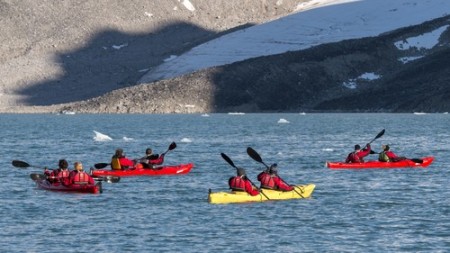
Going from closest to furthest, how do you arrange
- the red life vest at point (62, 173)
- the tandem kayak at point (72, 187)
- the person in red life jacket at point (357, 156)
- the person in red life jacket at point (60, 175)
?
the tandem kayak at point (72, 187) → the person in red life jacket at point (60, 175) → the red life vest at point (62, 173) → the person in red life jacket at point (357, 156)

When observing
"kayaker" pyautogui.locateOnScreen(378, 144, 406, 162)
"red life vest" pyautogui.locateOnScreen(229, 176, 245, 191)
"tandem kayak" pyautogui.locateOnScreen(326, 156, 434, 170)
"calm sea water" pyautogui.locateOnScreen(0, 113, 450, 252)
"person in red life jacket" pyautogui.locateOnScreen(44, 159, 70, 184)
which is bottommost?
"calm sea water" pyautogui.locateOnScreen(0, 113, 450, 252)

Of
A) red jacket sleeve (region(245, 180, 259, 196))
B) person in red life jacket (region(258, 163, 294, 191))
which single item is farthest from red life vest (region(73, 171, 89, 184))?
person in red life jacket (region(258, 163, 294, 191))

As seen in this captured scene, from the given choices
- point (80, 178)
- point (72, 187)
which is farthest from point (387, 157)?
point (72, 187)

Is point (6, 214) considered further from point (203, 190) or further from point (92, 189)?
point (203, 190)

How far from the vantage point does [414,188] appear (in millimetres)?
65500

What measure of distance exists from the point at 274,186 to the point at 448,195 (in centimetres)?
886

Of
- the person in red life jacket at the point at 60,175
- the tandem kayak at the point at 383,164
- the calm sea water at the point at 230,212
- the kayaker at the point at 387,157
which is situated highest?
the kayaker at the point at 387,157

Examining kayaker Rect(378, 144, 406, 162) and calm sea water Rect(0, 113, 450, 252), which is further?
kayaker Rect(378, 144, 406, 162)

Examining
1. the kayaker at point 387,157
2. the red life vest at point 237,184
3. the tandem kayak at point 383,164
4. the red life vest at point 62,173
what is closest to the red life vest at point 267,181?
the red life vest at point 237,184

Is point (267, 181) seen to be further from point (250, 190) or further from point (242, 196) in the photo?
point (242, 196)

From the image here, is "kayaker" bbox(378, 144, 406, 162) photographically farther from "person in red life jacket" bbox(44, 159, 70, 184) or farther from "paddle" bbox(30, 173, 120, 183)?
"person in red life jacket" bbox(44, 159, 70, 184)

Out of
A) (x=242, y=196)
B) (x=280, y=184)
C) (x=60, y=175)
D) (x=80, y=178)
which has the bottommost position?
(x=242, y=196)

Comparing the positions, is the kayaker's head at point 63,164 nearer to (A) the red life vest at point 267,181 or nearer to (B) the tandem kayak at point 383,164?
(A) the red life vest at point 267,181

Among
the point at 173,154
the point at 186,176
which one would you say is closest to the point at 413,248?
the point at 186,176
